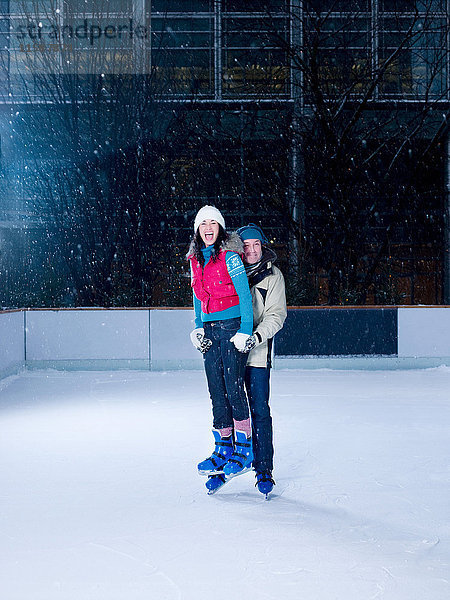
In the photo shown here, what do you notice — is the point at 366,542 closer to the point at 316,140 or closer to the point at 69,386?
the point at 69,386

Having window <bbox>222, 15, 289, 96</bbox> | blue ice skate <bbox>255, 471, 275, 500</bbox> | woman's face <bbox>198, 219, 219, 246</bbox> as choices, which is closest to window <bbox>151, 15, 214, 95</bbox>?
window <bbox>222, 15, 289, 96</bbox>

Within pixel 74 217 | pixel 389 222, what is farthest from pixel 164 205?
pixel 389 222

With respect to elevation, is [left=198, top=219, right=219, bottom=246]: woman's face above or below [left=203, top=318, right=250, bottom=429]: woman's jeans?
above

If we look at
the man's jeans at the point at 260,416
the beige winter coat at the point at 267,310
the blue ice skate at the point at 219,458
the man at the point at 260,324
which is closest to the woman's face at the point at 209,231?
the man at the point at 260,324

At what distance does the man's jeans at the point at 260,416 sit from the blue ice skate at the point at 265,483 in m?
0.03

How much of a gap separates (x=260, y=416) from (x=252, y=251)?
0.83 m

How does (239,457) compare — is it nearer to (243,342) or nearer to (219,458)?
(219,458)

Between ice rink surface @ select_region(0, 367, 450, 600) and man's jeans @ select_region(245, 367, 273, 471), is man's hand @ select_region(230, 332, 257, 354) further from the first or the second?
ice rink surface @ select_region(0, 367, 450, 600)

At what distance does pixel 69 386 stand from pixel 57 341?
149 cm

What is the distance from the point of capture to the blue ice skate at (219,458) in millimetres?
3824

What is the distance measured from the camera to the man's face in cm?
379

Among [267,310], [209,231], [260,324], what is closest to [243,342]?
[260,324]

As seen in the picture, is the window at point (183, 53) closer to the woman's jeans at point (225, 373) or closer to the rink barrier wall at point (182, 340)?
the rink barrier wall at point (182, 340)

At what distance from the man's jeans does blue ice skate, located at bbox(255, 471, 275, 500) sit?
3 cm
